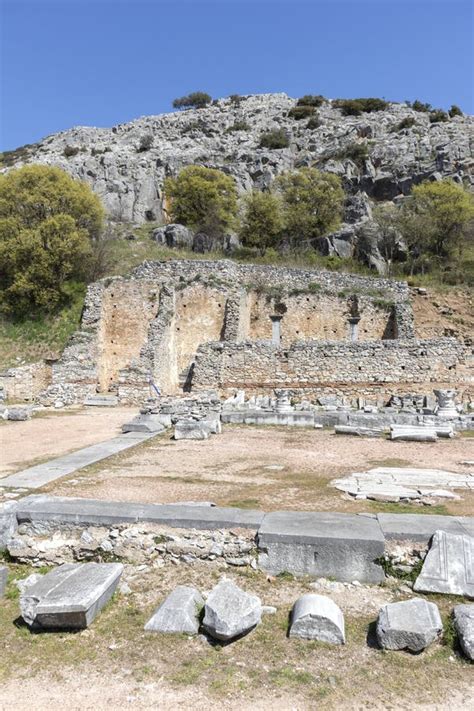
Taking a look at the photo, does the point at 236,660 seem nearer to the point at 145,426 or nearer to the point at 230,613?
the point at 230,613

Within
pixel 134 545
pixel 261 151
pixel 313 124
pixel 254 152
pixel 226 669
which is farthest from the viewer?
pixel 313 124

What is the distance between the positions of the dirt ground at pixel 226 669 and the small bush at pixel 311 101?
95.2 meters

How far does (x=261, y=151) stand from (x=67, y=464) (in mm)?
64323

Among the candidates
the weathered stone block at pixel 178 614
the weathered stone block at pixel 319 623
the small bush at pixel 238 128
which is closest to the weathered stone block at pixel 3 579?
the weathered stone block at pixel 178 614

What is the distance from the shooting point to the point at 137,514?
5133 mm

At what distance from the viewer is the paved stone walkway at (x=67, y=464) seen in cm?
707

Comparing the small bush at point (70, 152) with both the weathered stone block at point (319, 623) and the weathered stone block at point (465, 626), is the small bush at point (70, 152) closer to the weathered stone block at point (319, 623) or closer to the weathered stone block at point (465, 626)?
the weathered stone block at point (319, 623)

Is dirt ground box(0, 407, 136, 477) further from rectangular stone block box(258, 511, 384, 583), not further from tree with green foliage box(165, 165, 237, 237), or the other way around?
tree with green foliage box(165, 165, 237, 237)

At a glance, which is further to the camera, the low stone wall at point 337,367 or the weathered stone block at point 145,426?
the low stone wall at point 337,367

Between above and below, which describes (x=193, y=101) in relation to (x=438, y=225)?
above

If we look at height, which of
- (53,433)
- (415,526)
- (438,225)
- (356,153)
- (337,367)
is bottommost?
(53,433)

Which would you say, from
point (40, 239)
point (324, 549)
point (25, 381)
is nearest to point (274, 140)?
point (40, 239)

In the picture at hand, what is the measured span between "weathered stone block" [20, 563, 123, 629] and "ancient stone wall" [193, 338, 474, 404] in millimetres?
16369

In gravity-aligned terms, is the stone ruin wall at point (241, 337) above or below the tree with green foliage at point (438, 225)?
below
